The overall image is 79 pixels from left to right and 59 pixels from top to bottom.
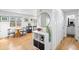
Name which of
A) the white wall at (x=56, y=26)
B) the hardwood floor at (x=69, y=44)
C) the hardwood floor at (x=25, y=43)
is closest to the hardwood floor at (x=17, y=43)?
the hardwood floor at (x=25, y=43)

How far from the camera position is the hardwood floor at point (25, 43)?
61.0 inches

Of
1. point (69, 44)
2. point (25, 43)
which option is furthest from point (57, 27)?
point (25, 43)

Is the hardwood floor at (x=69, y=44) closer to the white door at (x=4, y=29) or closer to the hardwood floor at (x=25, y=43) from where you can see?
the hardwood floor at (x=25, y=43)

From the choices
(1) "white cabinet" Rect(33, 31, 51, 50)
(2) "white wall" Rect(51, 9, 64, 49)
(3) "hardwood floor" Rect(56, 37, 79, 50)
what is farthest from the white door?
(3) "hardwood floor" Rect(56, 37, 79, 50)

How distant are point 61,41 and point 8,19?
98 centimetres

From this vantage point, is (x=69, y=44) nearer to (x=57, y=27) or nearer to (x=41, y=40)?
(x=57, y=27)

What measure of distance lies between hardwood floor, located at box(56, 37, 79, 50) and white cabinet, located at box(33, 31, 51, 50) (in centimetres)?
20

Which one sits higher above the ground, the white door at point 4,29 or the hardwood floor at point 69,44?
the white door at point 4,29

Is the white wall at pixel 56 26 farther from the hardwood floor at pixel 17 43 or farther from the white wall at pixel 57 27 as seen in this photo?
the hardwood floor at pixel 17 43

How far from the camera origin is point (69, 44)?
Answer: 62.5 inches

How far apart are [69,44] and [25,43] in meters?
0.75

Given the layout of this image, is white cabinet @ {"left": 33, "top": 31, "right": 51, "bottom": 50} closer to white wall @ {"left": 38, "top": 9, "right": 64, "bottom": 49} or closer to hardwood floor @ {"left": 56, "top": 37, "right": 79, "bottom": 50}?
white wall @ {"left": 38, "top": 9, "right": 64, "bottom": 49}

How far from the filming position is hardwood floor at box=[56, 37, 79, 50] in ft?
5.05
